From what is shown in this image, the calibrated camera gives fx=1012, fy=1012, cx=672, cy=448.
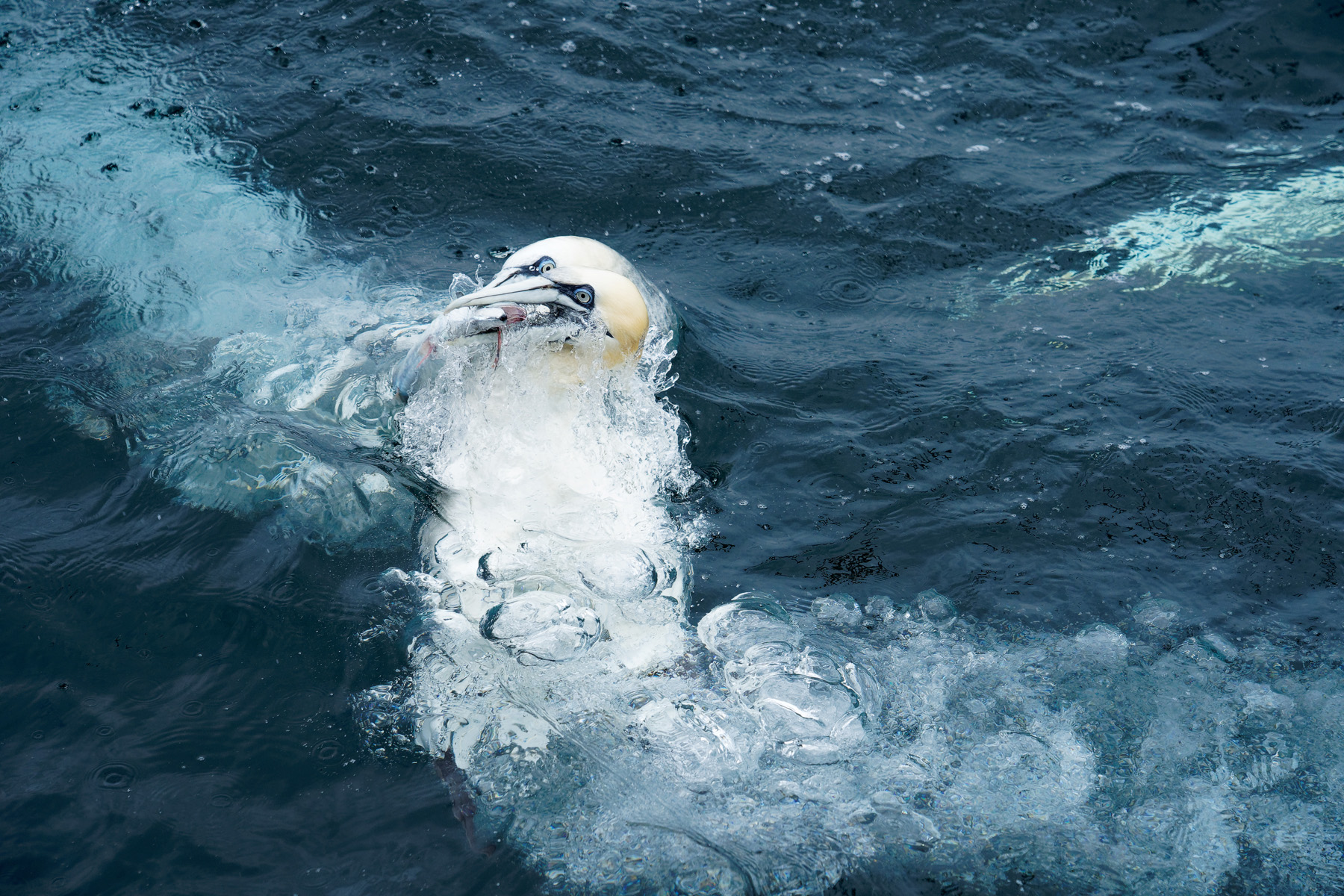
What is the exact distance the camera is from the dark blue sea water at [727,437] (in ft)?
10.3

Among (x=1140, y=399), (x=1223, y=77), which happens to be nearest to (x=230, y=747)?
(x=1140, y=399)

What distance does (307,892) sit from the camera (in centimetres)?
287

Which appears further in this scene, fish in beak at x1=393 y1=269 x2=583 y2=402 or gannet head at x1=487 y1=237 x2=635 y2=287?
gannet head at x1=487 y1=237 x2=635 y2=287

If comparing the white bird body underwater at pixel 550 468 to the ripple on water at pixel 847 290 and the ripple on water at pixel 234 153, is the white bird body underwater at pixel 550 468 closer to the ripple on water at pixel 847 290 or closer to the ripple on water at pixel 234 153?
the ripple on water at pixel 847 290

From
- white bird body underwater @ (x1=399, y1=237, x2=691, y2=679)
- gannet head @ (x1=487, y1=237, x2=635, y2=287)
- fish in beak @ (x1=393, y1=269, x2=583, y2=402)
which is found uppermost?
gannet head @ (x1=487, y1=237, x2=635, y2=287)

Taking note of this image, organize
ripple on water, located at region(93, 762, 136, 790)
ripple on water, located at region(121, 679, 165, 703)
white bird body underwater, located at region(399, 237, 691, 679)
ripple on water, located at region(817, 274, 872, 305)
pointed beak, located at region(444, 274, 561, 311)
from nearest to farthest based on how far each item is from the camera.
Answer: ripple on water, located at region(93, 762, 136, 790), ripple on water, located at region(121, 679, 165, 703), white bird body underwater, located at region(399, 237, 691, 679), pointed beak, located at region(444, 274, 561, 311), ripple on water, located at region(817, 274, 872, 305)

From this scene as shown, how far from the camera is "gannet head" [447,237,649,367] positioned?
3.78 meters

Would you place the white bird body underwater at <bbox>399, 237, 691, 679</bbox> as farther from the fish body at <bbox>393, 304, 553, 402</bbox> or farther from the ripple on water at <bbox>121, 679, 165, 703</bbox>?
the ripple on water at <bbox>121, 679, 165, 703</bbox>

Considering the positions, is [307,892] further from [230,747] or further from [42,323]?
[42,323]

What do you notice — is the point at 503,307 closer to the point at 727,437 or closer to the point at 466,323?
the point at 466,323

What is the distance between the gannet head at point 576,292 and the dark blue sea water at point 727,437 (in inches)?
15.6

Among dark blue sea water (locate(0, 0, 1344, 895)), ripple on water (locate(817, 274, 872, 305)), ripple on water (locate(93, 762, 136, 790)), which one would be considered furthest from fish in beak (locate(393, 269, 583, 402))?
ripple on water (locate(817, 274, 872, 305))

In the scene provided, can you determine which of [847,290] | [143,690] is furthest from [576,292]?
[847,290]

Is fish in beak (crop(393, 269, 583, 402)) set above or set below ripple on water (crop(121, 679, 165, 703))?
above
